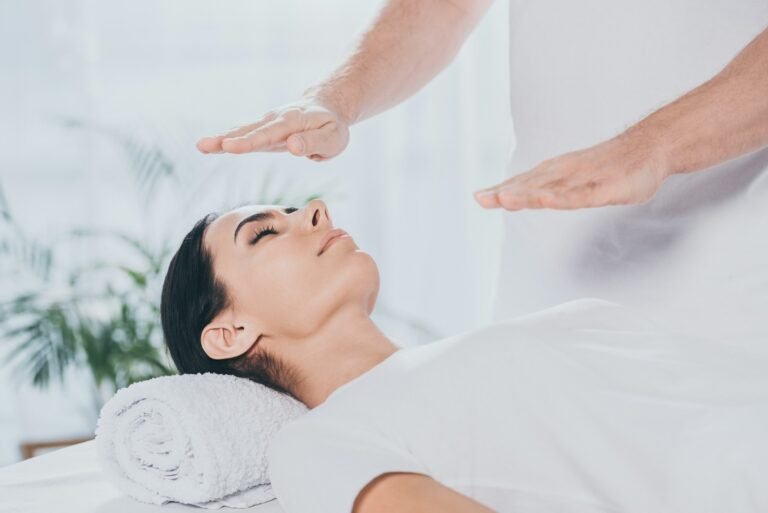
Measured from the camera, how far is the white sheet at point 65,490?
1.50 m

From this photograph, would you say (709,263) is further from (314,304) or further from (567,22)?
(314,304)

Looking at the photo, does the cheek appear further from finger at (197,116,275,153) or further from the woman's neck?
finger at (197,116,275,153)

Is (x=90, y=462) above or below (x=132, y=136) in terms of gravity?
below

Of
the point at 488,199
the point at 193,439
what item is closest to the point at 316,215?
the point at 193,439

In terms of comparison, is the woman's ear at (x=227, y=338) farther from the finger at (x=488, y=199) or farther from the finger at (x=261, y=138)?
the finger at (x=488, y=199)

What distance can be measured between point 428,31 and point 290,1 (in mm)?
1419

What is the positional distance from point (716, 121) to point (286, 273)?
706 mm

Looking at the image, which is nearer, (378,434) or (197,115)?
(378,434)

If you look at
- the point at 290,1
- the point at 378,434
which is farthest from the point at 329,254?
the point at 290,1

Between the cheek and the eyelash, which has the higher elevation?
the eyelash

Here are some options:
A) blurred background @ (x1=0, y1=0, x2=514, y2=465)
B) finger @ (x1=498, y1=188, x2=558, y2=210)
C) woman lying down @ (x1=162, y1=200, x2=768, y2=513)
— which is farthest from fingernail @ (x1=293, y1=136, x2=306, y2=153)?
blurred background @ (x1=0, y1=0, x2=514, y2=465)

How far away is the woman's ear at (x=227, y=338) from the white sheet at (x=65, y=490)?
0.83 ft

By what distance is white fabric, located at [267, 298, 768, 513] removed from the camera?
124 cm

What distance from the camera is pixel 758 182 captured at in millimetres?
1731
